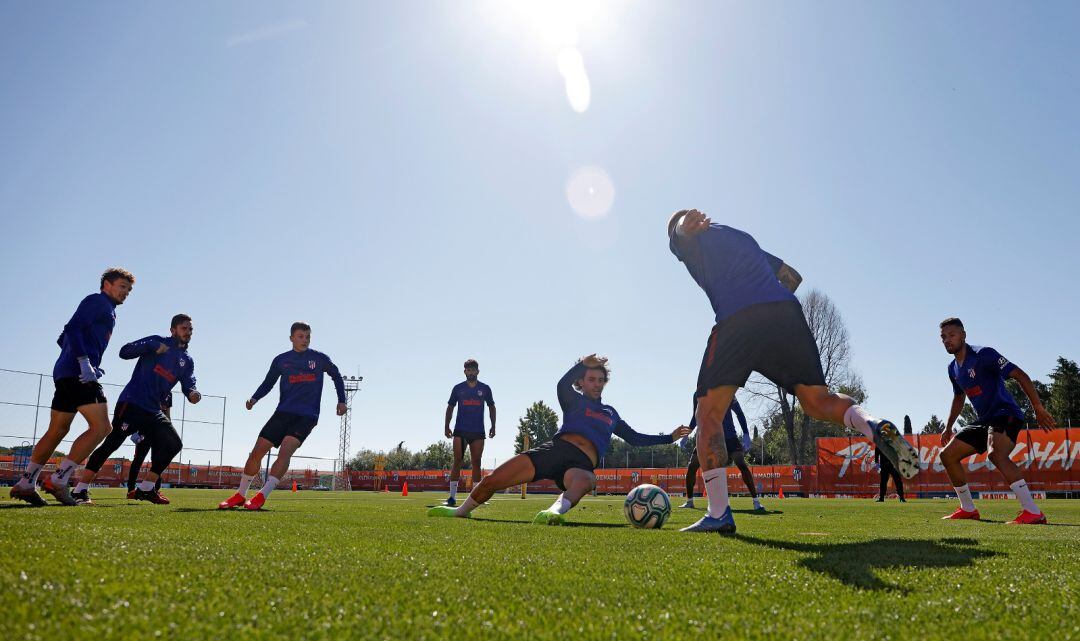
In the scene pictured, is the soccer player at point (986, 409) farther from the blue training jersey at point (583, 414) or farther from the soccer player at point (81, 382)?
the soccer player at point (81, 382)

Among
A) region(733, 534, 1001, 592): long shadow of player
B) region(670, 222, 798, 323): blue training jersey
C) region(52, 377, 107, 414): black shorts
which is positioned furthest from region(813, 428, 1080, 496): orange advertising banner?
region(52, 377, 107, 414): black shorts

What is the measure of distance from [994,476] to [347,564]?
109 feet

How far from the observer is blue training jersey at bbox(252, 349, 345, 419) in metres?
8.91

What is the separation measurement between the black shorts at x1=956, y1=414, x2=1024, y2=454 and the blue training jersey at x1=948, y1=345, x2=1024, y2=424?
6 cm

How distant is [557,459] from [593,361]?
1111mm

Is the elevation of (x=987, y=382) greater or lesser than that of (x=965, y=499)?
greater

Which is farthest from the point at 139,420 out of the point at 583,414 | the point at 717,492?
the point at 717,492

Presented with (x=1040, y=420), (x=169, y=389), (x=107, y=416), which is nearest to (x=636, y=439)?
(x=1040, y=420)

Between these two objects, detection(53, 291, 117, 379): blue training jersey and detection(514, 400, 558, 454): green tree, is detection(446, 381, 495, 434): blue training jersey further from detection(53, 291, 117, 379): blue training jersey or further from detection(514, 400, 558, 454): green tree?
detection(514, 400, 558, 454): green tree

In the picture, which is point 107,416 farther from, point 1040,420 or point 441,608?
point 1040,420

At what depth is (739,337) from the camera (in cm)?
479

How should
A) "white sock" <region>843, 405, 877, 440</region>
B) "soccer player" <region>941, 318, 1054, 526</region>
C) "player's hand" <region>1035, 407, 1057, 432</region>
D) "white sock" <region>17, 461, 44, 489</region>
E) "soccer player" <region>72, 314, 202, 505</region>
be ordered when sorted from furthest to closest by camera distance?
"soccer player" <region>72, 314, 202, 505</region>
"soccer player" <region>941, 318, 1054, 526</region>
"player's hand" <region>1035, 407, 1057, 432</region>
"white sock" <region>17, 461, 44, 489</region>
"white sock" <region>843, 405, 877, 440</region>

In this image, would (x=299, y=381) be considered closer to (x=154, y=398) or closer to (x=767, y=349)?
(x=154, y=398)

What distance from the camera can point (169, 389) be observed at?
9641 millimetres
